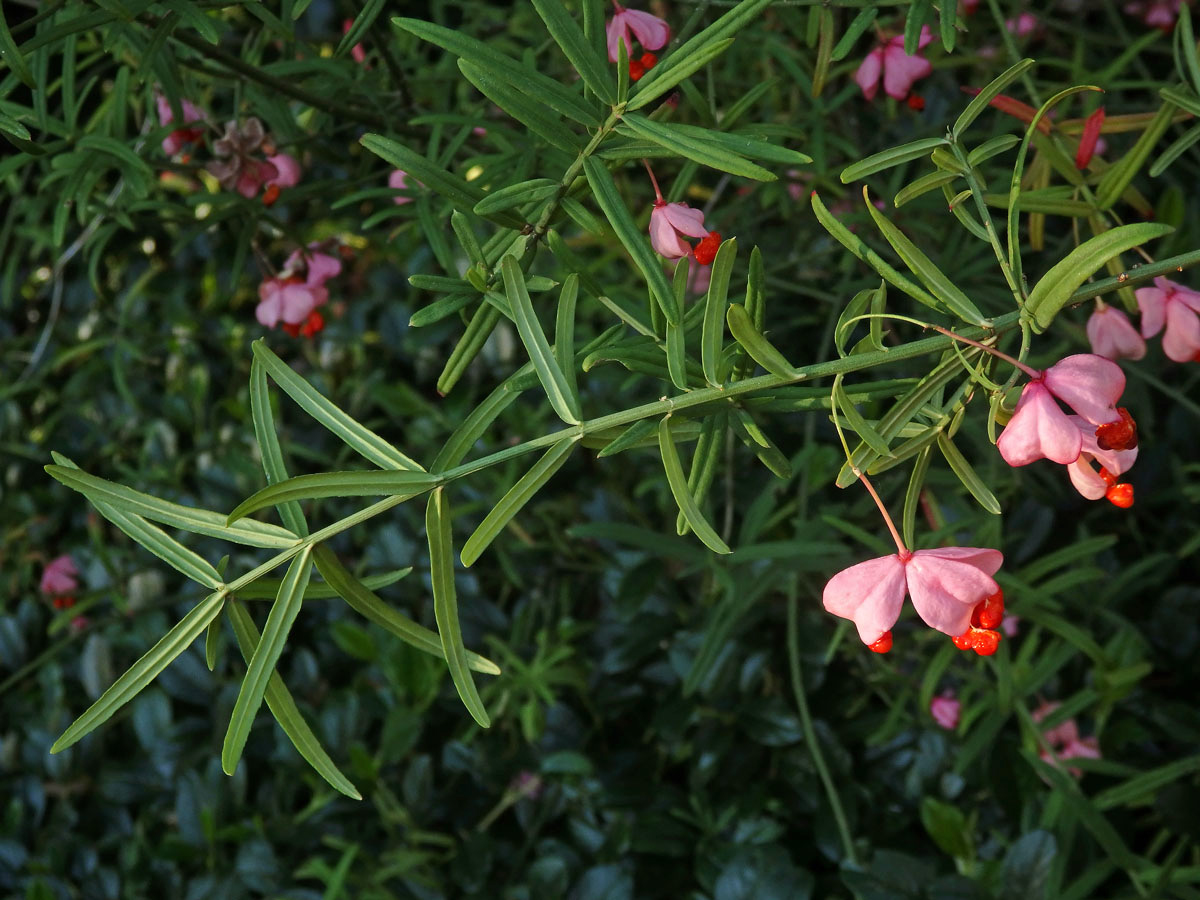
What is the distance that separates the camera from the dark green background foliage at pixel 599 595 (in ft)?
3.11

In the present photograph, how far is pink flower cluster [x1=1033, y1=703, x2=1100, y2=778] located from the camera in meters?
1.03

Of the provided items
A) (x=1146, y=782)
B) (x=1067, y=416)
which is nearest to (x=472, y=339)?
(x=1067, y=416)

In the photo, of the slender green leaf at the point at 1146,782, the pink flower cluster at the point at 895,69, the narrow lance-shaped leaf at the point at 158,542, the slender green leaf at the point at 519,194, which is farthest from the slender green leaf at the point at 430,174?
the slender green leaf at the point at 1146,782

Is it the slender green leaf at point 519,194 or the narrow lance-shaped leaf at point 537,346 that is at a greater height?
the slender green leaf at point 519,194

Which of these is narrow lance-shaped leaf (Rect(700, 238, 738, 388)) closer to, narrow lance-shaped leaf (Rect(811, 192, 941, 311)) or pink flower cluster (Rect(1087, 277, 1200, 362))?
narrow lance-shaped leaf (Rect(811, 192, 941, 311))

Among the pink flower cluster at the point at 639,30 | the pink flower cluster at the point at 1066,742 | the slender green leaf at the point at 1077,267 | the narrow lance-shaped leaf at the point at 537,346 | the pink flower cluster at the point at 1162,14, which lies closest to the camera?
the slender green leaf at the point at 1077,267

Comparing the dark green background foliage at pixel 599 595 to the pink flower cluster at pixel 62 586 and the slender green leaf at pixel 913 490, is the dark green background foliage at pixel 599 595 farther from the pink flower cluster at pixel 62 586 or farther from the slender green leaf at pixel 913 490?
the slender green leaf at pixel 913 490

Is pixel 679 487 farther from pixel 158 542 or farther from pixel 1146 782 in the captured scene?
pixel 1146 782

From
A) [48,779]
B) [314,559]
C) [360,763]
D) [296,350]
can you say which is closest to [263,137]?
[314,559]

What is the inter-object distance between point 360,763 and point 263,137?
0.64m

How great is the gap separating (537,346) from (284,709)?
220mm

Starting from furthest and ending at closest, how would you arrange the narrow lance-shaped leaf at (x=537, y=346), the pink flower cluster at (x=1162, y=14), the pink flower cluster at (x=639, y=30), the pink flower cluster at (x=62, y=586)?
the pink flower cluster at (x=62, y=586)
the pink flower cluster at (x=1162, y=14)
the pink flower cluster at (x=639, y=30)
the narrow lance-shaped leaf at (x=537, y=346)

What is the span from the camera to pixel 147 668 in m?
0.50

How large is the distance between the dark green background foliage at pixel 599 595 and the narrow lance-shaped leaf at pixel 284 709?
13.0 inches
